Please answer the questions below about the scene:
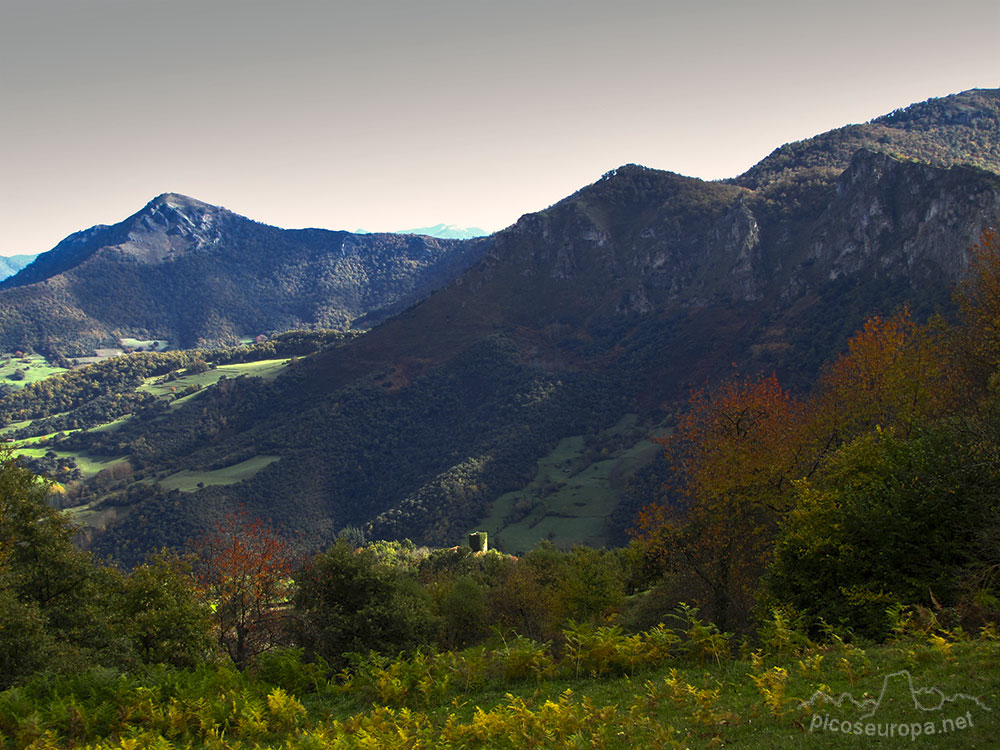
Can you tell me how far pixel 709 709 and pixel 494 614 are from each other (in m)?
25.7

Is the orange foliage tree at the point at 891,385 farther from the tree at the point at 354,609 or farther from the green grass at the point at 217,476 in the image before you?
the green grass at the point at 217,476

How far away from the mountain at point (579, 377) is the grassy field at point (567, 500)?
515 mm

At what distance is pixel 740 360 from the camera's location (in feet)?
440

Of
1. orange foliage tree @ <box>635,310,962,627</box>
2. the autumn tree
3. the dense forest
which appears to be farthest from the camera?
orange foliage tree @ <box>635,310,962,627</box>

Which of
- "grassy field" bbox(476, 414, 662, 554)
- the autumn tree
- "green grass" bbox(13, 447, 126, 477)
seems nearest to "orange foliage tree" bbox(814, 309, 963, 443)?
the autumn tree

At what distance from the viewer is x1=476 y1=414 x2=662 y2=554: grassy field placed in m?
108

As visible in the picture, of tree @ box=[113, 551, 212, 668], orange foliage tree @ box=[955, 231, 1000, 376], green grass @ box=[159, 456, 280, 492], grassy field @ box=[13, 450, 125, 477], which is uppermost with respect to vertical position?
orange foliage tree @ box=[955, 231, 1000, 376]

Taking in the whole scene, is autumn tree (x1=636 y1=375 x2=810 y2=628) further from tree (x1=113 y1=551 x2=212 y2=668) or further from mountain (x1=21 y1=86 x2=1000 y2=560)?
mountain (x1=21 y1=86 x2=1000 y2=560)

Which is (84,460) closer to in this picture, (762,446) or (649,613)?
(649,613)

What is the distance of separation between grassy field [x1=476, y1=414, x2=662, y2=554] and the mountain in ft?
1.69

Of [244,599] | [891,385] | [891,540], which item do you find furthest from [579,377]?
[891,540]

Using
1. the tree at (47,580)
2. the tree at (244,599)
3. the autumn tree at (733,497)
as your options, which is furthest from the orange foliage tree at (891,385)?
the tree at (47,580)

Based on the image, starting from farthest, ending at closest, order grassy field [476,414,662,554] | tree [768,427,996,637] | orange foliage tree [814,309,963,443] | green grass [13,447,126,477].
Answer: green grass [13,447,126,477] → grassy field [476,414,662,554] → orange foliage tree [814,309,963,443] → tree [768,427,996,637]

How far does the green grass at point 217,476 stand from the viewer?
466 ft
